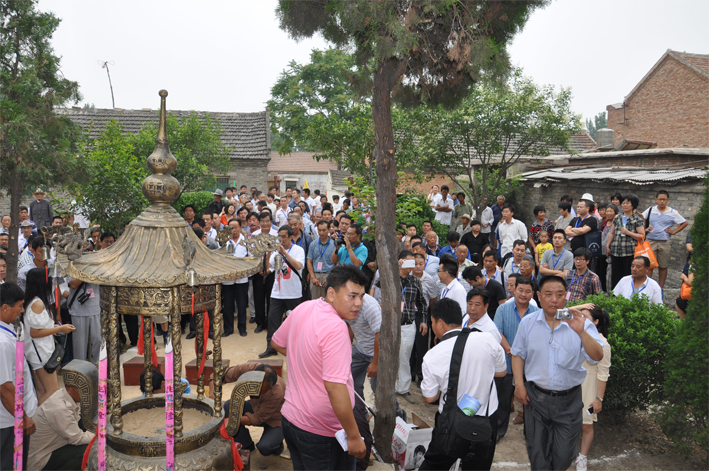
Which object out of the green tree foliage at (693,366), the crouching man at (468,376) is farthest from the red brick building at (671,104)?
the crouching man at (468,376)

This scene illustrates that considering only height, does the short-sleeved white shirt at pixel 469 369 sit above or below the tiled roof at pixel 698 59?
below

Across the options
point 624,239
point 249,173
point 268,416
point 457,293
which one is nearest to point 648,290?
point 457,293

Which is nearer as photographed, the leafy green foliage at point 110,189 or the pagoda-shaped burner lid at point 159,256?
the pagoda-shaped burner lid at point 159,256

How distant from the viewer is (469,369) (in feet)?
12.9

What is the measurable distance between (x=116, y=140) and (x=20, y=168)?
8.53ft

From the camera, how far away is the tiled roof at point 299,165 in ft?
114

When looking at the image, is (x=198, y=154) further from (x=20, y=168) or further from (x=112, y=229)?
(x=20, y=168)

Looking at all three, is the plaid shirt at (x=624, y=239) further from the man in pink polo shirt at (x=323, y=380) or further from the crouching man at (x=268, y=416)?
the man in pink polo shirt at (x=323, y=380)

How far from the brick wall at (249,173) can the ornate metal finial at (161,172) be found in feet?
66.5

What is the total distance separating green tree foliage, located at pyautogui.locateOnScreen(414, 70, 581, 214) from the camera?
1392 cm

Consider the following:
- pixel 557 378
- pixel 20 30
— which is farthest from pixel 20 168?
pixel 557 378

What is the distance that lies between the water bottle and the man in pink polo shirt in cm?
85

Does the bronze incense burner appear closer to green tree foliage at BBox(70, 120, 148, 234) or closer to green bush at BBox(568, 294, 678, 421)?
green bush at BBox(568, 294, 678, 421)

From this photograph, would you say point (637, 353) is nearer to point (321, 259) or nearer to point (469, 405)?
point (469, 405)
